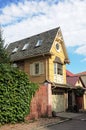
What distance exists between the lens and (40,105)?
1989cm

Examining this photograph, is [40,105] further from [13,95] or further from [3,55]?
[3,55]

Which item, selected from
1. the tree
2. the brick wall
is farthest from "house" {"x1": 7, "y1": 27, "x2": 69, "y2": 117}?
the brick wall

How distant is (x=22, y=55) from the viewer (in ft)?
93.5

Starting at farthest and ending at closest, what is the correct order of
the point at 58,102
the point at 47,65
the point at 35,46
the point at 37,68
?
the point at 35,46, the point at 37,68, the point at 58,102, the point at 47,65

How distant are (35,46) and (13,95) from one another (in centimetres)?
1292

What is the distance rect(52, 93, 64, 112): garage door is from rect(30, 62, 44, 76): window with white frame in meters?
2.99

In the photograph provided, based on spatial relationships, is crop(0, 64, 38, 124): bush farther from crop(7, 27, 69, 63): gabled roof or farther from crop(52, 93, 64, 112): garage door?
crop(7, 27, 69, 63): gabled roof

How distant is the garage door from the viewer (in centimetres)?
2600

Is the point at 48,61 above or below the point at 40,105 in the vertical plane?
above

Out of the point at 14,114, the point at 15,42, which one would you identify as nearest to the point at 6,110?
the point at 14,114

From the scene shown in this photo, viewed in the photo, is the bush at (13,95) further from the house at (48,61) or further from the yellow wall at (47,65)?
the yellow wall at (47,65)

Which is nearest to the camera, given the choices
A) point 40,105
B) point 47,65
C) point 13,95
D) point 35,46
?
point 13,95

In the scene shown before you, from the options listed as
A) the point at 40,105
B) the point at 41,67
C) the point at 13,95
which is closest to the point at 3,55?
the point at 41,67

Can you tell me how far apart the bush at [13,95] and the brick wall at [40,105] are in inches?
40.4
